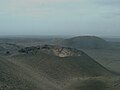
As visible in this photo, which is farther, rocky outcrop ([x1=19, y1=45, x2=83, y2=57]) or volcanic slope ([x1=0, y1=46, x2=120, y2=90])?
rocky outcrop ([x1=19, y1=45, x2=83, y2=57])

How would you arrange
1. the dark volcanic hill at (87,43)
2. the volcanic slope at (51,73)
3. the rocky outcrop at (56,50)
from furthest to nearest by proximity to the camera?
the dark volcanic hill at (87,43) < the rocky outcrop at (56,50) < the volcanic slope at (51,73)

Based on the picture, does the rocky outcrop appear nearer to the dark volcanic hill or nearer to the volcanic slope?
the volcanic slope

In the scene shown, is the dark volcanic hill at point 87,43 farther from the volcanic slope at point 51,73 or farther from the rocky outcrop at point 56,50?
the volcanic slope at point 51,73

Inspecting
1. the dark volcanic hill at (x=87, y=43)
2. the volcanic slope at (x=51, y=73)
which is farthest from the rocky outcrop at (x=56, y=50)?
the dark volcanic hill at (x=87, y=43)

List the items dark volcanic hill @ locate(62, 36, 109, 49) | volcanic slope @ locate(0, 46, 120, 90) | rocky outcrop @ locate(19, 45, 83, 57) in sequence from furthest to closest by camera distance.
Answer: dark volcanic hill @ locate(62, 36, 109, 49) < rocky outcrop @ locate(19, 45, 83, 57) < volcanic slope @ locate(0, 46, 120, 90)

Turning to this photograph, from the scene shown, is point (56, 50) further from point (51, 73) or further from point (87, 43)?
point (87, 43)

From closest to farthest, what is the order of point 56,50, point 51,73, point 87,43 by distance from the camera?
point 51,73 → point 56,50 → point 87,43

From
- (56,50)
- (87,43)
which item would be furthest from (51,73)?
(87,43)

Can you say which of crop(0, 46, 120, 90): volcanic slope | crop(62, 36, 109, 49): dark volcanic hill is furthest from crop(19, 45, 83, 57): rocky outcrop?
crop(62, 36, 109, 49): dark volcanic hill
